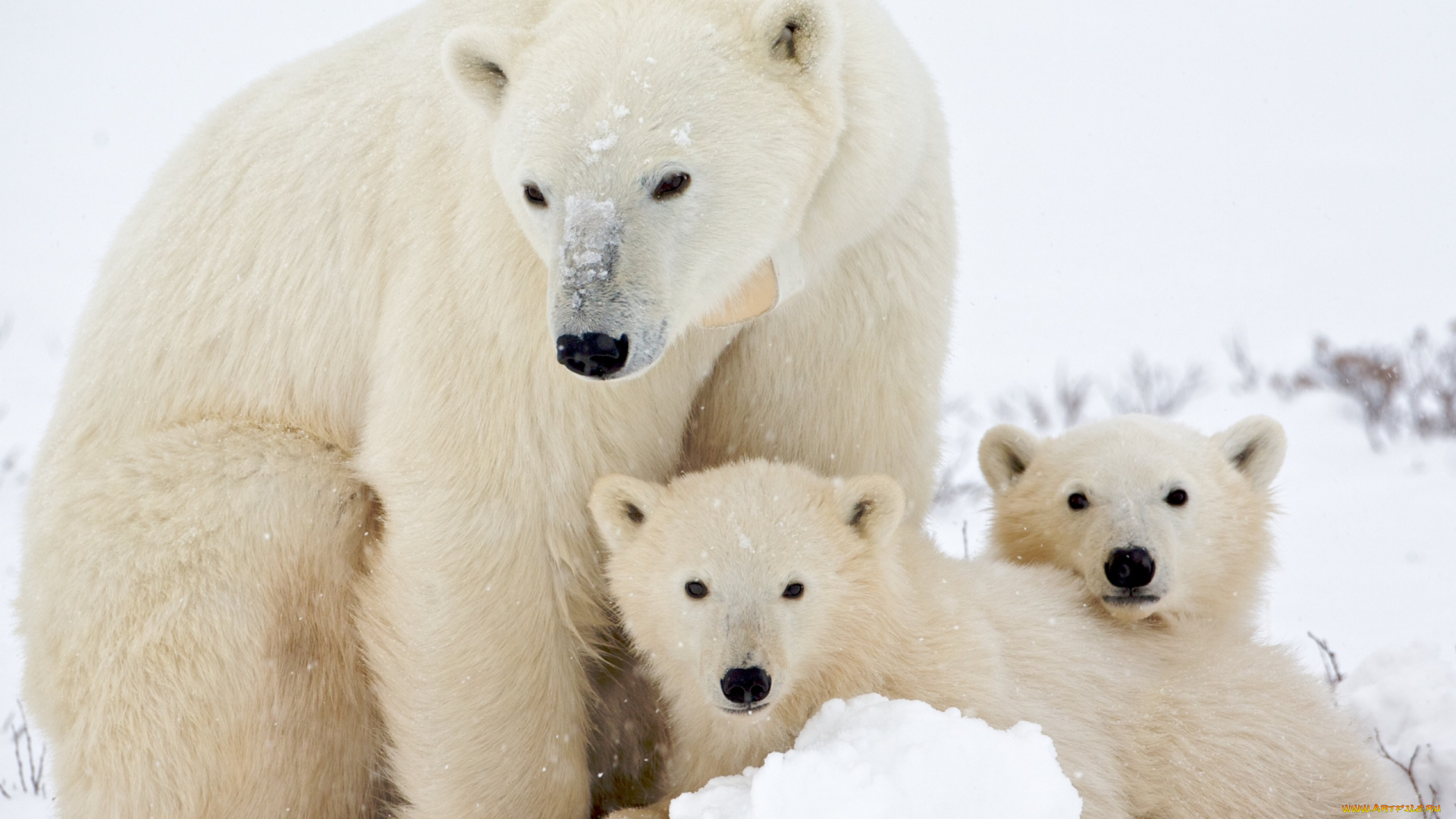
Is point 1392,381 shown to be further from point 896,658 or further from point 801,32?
point 801,32

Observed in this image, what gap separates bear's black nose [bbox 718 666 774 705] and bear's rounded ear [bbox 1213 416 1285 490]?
2075 mm

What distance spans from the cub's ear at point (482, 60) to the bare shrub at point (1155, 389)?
308 inches

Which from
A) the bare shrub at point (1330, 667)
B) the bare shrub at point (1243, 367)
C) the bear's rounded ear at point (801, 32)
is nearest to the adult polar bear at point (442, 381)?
the bear's rounded ear at point (801, 32)

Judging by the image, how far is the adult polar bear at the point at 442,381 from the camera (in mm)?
2777

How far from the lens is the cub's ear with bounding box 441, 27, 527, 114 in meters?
2.89

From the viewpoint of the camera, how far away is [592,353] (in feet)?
8.28

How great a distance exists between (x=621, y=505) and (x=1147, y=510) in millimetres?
1575

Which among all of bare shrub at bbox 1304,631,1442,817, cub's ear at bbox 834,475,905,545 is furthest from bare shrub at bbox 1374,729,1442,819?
cub's ear at bbox 834,475,905,545

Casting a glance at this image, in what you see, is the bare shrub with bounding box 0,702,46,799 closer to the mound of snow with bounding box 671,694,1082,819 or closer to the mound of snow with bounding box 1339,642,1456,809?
the mound of snow with bounding box 671,694,1082,819

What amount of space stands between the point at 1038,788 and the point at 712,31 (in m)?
1.79

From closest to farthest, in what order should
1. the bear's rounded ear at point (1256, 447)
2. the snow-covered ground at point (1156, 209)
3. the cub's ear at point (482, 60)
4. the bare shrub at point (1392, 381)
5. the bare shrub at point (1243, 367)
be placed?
1. the cub's ear at point (482, 60)
2. the bear's rounded ear at point (1256, 447)
3. the snow-covered ground at point (1156, 209)
4. the bare shrub at point (1392, 381)
5. the bare shrub at point (1243, 367)

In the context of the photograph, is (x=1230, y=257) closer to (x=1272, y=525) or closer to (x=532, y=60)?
(x=1272, y=525)

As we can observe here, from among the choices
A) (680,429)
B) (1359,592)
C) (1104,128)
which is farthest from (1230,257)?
(680,429)

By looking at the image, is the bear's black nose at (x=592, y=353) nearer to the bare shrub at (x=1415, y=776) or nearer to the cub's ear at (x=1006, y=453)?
the cub's ear at (x=1006, y=453)
